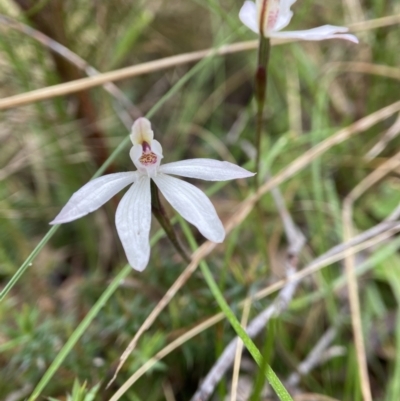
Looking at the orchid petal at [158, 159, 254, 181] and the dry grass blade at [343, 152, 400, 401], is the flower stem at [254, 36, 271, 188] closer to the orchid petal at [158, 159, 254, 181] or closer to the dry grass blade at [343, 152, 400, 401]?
the orchid petal at [158, 159, 254, 181]

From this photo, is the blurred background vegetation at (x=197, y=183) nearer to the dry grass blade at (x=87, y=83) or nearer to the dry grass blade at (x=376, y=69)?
the dry grass blade at (x=376, y=69)

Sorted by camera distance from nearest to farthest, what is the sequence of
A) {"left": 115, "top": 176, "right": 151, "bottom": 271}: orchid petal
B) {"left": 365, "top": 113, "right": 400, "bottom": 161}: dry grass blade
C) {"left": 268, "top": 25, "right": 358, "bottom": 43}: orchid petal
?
{"left": 115, "top": 176, "right": 151, "bottom": 271}: orchid petal < {"left": 268, "top": 25, "right": 358, "bottom": 43}: orchid petal < {"left": 365, "top": 113, "right": 400, "bottom": 161}: dry grass blade

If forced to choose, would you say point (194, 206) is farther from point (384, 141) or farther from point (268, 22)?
point (384, 141)

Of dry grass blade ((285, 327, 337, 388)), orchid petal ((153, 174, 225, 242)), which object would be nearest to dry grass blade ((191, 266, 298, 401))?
dry grass blade ((285, 327, 337, 388))

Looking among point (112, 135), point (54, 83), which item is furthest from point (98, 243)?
point (54, 83)

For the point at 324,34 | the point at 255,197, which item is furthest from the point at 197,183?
the point at 324,34

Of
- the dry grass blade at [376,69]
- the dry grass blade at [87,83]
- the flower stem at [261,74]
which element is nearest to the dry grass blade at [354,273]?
the dry grass blade at [376,69]
